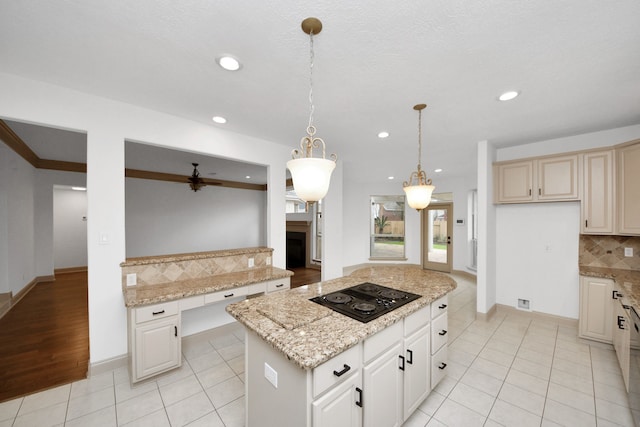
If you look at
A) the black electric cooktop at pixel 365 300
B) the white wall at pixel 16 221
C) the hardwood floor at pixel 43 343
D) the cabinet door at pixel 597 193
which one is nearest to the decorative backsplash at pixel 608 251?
the cabinet door at pixel 597 193

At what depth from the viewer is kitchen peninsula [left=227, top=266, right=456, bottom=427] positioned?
1.14m

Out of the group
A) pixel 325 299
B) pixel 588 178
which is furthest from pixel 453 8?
pixel 588 178

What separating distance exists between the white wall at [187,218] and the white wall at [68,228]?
1.58 m

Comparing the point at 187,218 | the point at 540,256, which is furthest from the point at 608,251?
the point at 187,218

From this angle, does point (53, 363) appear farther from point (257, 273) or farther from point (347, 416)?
point (347, 416)

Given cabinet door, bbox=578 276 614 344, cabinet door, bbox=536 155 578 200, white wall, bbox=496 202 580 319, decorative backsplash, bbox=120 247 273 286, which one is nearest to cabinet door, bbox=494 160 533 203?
cabinet door, bbox=536 155 578 200

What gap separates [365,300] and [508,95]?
7.31 feet

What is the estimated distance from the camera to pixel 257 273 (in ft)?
10.2

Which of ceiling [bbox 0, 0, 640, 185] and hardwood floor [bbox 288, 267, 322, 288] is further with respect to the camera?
hardwood floor [bbox 288, 267, 322, 288]

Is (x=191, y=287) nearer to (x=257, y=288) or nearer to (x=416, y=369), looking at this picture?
(x=257, y=288)

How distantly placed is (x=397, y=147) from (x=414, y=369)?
9.96ft

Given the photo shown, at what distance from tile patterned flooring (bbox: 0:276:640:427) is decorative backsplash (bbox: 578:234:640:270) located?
105cm

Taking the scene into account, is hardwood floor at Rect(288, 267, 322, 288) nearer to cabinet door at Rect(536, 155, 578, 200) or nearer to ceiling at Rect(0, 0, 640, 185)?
ceiling at Rect(0, 0, 640, 185)

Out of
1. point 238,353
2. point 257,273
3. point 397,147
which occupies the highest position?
point 397,147
